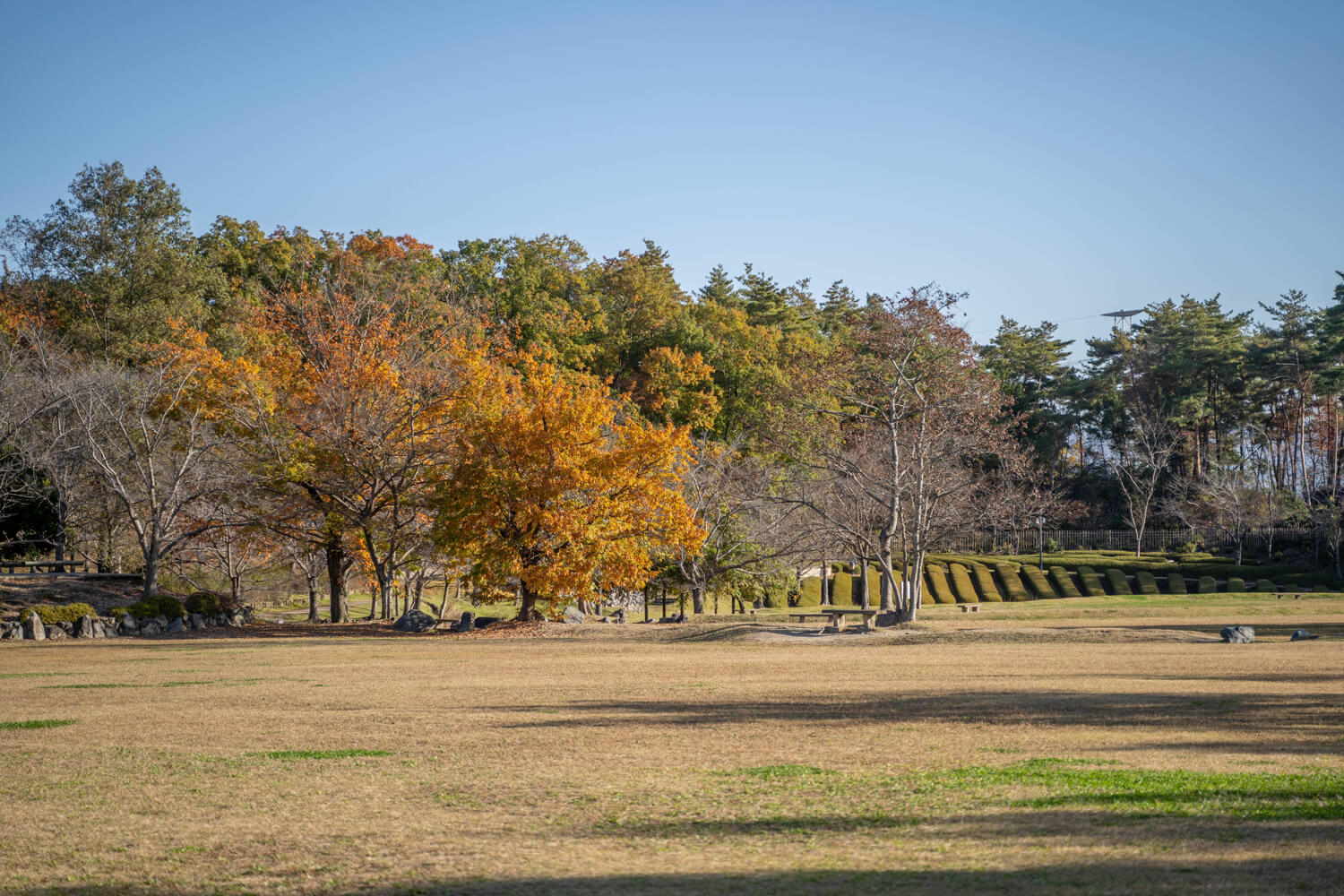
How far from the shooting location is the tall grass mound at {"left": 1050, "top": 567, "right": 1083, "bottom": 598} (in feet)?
160

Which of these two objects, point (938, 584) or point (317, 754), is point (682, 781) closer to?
point (317, 754)

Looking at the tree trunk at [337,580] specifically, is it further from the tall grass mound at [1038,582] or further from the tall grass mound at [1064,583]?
the tall grass mound at [1064,583]

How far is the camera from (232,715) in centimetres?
1287

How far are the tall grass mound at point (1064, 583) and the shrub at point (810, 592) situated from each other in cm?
1098

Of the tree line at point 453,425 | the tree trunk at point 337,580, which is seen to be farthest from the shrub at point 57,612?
the tree trunk at point 337,580

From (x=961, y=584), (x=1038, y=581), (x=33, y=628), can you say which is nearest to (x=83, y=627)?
(x=33, y=628)

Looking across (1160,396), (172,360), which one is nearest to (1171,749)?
(172,360)

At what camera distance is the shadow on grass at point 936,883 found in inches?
222

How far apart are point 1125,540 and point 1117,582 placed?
14888 mm

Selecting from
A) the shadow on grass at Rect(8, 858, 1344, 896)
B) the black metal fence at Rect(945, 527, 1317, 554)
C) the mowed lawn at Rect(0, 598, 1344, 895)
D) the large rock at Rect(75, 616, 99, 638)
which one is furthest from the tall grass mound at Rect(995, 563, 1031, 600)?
the shadow on grass at Rect(8, 858, 1344, 896)

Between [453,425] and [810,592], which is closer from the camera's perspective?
[453,425]

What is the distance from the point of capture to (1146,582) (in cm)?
4862

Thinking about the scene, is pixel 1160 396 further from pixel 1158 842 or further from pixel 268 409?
pixel 1158 842

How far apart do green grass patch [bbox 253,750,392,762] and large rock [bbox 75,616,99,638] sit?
21.0 meters
